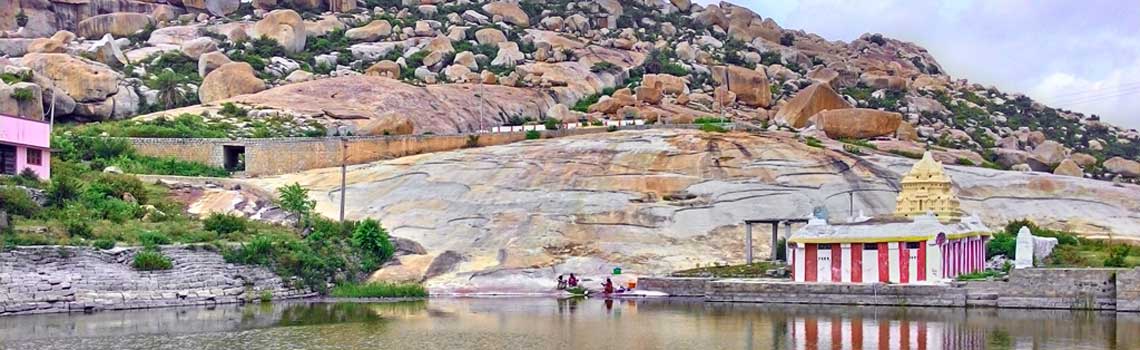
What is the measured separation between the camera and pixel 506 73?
286ft

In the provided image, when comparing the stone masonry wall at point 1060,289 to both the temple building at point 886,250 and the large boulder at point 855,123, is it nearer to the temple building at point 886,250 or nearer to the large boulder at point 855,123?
the temple building at point 886,250

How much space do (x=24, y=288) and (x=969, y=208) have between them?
3453cm

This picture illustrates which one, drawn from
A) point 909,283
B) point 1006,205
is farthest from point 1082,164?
point 909,283

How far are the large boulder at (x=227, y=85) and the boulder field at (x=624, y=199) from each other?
18245 millimetres

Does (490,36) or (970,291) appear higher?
(490,36)

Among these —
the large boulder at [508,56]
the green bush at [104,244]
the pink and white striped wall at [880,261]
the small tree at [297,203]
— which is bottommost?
the pink and white striped wall at [880,261]

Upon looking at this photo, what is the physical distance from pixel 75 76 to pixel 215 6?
35.5 meters

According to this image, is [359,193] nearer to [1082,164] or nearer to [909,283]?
[909,283]

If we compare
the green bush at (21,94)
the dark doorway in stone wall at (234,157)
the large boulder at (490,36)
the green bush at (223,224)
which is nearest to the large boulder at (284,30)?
the large boulder at (490,36)

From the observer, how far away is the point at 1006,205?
52.5 m

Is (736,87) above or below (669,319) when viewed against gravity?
above

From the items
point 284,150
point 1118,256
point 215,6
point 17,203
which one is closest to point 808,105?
point 284,150

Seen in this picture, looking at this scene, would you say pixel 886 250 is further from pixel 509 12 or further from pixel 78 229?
pixel 509 12

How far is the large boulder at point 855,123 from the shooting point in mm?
67375
